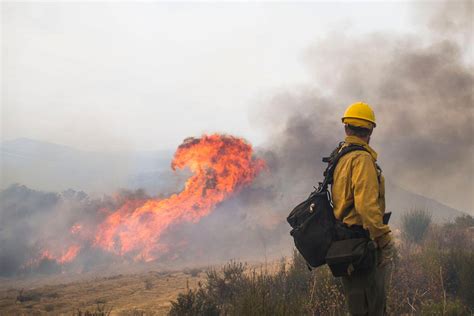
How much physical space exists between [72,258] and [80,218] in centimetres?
347

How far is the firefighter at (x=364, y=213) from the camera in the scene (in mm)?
2816

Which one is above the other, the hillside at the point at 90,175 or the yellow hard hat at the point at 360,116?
the hillside at the point at 90,175

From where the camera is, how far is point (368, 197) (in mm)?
2828

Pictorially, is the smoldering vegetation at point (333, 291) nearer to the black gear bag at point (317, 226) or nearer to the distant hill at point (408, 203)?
the black gear bag at point (317, 226)

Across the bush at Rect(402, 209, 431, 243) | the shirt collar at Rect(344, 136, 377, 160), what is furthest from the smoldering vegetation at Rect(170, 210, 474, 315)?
the bush at Rect(402, 209, 431, 243)

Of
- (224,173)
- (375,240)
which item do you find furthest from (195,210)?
(375,240)

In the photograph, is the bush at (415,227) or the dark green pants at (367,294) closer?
the dark green pants at (367,294)

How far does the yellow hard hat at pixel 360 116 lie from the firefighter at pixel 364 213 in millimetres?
160

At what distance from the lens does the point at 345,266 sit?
2.87 meters

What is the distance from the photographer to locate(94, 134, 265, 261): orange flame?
21453 millimetres

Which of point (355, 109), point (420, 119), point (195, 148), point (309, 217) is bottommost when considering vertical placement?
point (309, 217)

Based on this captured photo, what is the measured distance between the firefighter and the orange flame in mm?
19160

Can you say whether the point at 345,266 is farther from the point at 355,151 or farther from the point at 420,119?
the point at 420,119

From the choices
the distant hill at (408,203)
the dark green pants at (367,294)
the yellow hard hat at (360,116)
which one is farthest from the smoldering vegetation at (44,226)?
the distant hill at (408,203)
